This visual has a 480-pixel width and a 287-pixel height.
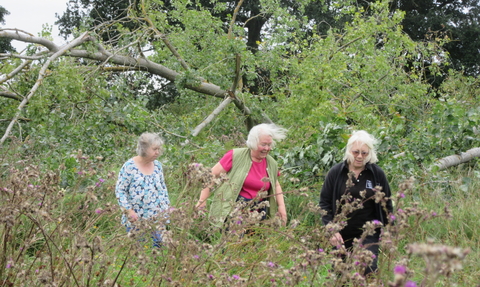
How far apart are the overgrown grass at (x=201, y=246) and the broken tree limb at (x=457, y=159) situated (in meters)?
0.19

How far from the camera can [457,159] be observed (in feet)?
21.8

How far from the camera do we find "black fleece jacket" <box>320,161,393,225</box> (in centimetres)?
396

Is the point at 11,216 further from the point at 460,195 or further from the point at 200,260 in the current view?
the point at 460,195

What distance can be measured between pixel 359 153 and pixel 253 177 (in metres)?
0.99

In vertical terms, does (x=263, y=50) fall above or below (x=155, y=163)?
above

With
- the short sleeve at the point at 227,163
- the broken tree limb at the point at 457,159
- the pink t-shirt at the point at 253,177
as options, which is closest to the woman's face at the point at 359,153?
the pink t-shirt at the point at 253,177

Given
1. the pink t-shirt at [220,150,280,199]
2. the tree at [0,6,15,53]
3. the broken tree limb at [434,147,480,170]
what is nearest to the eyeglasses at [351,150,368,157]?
the pink t-shirt at [220,150,280,199]

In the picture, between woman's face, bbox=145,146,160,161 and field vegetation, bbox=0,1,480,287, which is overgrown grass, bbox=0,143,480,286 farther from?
Answer: woman's face, bbox=145,146,160,161

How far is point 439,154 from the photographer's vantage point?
20.8 feet

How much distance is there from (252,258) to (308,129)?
3.83 m

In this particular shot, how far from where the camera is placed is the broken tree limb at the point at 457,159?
6.35 meters

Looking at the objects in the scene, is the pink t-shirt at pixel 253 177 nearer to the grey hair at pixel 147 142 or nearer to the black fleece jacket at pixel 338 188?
the black fleece jacket at pixel 338 188

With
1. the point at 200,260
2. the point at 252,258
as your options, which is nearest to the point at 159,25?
the point at 252,258

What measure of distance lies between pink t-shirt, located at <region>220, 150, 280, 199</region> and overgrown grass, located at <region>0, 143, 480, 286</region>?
1.67ft
